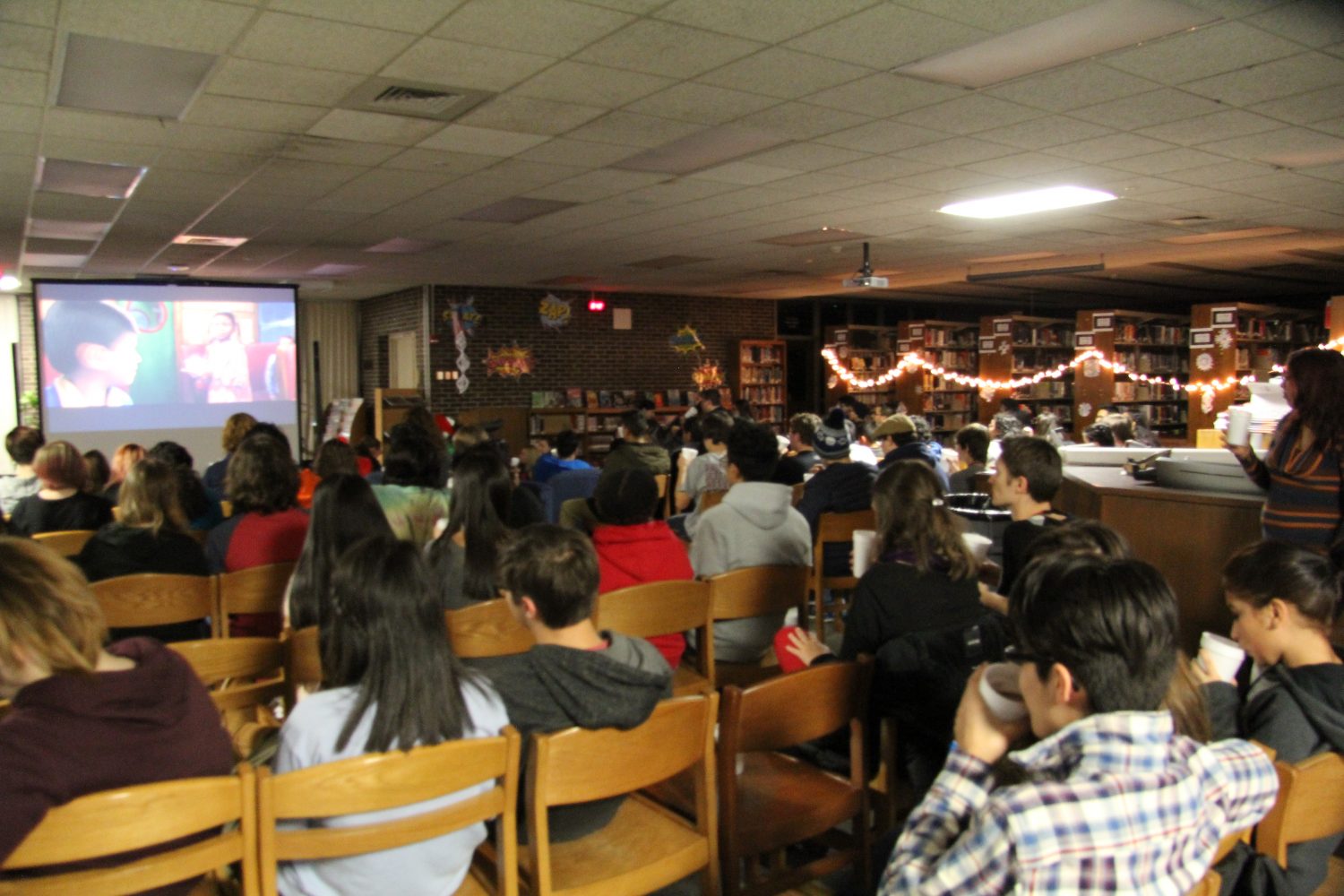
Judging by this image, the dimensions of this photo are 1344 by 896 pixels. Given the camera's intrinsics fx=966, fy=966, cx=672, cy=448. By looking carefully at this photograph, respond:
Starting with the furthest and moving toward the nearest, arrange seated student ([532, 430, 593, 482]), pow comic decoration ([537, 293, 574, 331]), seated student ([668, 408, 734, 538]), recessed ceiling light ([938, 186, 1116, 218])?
pow comic decoration ([537, 293, 574, 331]) < seated student ([532, 430, 593, 482]) < recessed ceiling light ([938, 186, 1116, 218]) < seated student ([668, 408, 734, 538])

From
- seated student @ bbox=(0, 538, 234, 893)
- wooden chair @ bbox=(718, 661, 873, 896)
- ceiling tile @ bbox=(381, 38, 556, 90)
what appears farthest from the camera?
ceiling tile @ bbox=(381, 38, 556, 90)

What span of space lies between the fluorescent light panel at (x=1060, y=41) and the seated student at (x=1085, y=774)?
2.70 meters

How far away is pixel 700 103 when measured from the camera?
438 cm

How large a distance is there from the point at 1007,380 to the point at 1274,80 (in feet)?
32.9

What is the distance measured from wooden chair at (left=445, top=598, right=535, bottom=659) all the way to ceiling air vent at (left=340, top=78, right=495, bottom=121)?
2.43 m

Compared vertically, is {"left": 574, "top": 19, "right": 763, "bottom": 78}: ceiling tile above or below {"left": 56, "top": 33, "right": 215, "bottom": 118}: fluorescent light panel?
below

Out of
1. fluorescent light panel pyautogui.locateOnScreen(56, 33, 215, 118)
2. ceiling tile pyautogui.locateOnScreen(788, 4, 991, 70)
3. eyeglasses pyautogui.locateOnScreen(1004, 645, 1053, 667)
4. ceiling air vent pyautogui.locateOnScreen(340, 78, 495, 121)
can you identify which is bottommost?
eyeglasses pyautogui.locateOnScreen(1004, 645, 1053, 667)

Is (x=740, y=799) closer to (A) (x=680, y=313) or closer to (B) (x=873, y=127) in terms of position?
(B) (x=873, y=127)

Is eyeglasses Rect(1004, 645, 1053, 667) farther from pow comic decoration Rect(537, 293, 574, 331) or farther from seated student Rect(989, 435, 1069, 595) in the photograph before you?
pow comic decoration Rect(537, 293, 574, 331)

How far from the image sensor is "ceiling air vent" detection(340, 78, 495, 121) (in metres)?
4.12

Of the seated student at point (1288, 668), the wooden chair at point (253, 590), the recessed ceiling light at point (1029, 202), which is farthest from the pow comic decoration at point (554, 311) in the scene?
the seated student at point (1288, 668)

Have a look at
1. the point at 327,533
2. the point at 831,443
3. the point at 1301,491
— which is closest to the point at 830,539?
the point at 831,443

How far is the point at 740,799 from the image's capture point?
93.6 inches

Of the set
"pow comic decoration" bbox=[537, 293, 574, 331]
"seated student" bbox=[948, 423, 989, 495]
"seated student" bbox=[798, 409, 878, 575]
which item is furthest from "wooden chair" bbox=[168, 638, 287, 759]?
"pow comic decoration" bbox=[537, 293, 574, 331]
